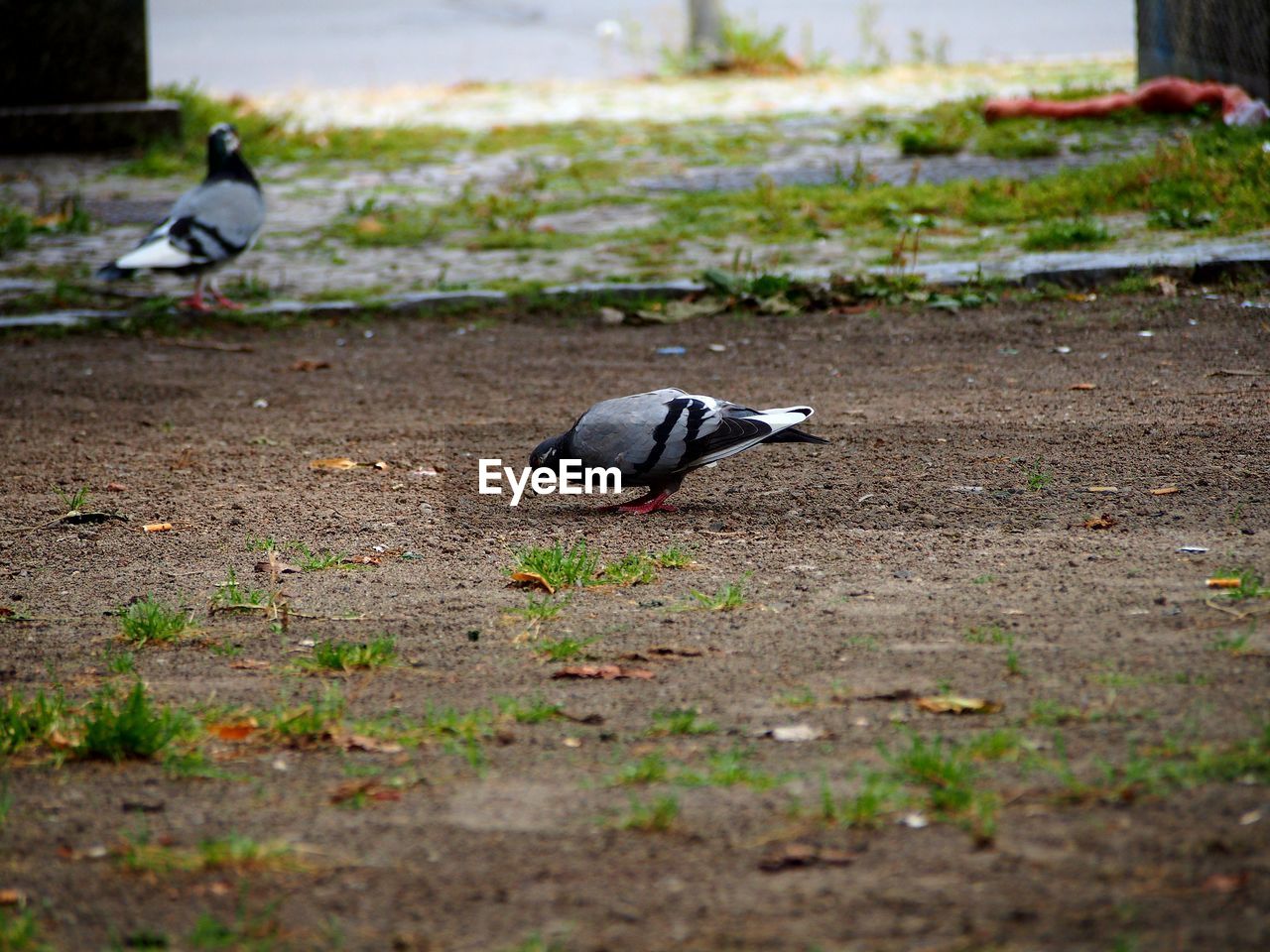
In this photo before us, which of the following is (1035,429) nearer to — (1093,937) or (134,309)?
(1093,937)

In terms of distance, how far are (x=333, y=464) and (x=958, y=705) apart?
294 centimetres

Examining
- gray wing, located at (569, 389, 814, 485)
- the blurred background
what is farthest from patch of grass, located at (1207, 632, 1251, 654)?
the blurred background

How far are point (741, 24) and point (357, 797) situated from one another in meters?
16.0

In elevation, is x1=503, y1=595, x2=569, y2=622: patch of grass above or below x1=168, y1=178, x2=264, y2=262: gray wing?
below

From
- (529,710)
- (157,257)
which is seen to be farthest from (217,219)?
(529,710)

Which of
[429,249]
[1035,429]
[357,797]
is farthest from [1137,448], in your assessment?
[429,249]

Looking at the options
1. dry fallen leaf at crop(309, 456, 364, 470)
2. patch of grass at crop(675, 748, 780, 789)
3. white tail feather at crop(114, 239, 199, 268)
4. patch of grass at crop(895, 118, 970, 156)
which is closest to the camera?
patch of grass at crop(675, 748, 780, 789)

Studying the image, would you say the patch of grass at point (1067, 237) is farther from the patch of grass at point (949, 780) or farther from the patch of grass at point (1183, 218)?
the patch of grass at point (949, 780)

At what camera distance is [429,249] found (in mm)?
8547

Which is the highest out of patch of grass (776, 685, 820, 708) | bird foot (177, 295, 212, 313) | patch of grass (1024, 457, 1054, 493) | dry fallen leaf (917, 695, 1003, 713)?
bird foot (177, 295, 212, 313)

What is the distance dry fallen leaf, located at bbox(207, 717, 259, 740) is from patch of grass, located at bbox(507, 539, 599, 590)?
3.33ft

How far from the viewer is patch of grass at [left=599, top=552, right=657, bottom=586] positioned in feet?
12.8

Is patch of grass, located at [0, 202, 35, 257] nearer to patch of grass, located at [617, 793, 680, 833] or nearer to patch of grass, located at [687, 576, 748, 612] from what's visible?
patch of grass, located at [687, 576, 748, 612]

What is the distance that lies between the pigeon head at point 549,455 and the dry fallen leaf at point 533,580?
74 centimetres
